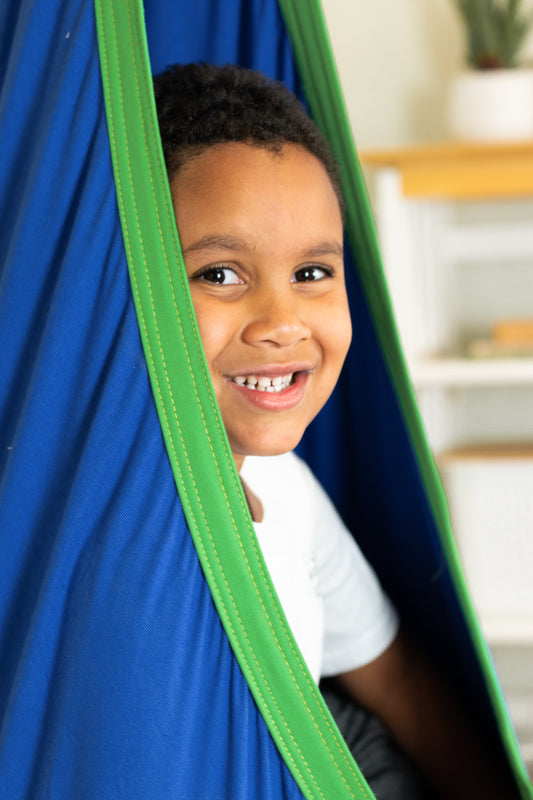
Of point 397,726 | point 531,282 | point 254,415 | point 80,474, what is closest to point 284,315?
point 254,415

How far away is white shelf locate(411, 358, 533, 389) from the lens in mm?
1767

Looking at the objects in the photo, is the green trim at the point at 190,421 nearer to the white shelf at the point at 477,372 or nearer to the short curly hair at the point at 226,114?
the short curly hair at the point at 226,114

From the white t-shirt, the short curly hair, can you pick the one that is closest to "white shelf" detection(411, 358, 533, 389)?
the white t-shirt

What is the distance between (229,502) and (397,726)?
486 mm

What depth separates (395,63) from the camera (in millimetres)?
2201

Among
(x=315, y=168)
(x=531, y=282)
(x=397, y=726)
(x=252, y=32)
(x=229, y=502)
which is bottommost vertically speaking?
(x=397, y=726)

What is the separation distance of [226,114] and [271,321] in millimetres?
175

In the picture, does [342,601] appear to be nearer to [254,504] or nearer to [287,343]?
[254,504]

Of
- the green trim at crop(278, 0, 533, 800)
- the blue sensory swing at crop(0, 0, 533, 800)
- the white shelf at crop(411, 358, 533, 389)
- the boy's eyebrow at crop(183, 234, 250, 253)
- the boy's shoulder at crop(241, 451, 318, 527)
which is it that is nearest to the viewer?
the blue sensory swing at crop(0, 0, 533, 800)

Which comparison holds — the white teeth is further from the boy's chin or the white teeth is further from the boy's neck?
the boy's neck

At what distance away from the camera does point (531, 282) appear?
87.3 inches

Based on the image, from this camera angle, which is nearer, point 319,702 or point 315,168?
point 319,702

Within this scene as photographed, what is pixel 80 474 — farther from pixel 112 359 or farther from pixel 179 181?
pixel 179 181

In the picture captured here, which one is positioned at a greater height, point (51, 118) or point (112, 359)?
point (51, 118)
